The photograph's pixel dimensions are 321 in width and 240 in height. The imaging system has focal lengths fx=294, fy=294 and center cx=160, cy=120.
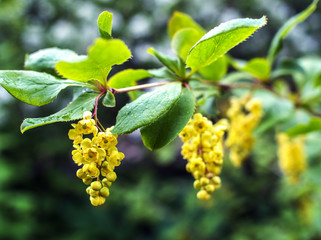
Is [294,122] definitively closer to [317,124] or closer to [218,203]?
[317,124]

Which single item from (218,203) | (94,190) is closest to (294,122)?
(94,190)

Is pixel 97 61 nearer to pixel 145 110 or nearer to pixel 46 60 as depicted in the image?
pixel 145 110

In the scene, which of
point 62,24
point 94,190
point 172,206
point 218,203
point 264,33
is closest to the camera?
point 94,190

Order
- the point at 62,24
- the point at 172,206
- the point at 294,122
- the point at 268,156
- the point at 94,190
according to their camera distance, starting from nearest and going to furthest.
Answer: the point at 94,190 < the point at 294,122 < the point at 268,156 < the point at 172,206 < the point at 62,24

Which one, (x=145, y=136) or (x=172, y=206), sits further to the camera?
(x=172, y=206)

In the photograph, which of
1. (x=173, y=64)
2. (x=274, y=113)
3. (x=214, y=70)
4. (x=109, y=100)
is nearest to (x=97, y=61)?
(x=109, y=100)
